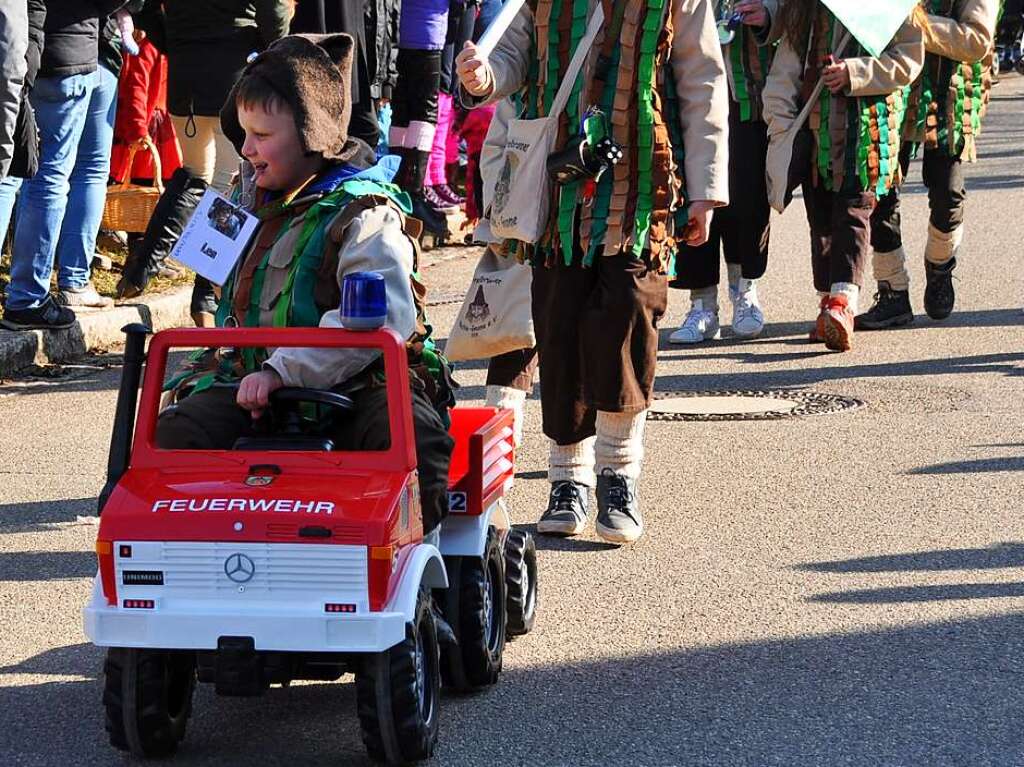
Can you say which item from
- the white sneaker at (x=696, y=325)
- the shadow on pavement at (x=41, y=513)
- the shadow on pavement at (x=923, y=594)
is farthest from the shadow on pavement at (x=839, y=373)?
the shadow on pavement at (x=923, y=594)

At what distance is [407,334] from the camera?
420 cm

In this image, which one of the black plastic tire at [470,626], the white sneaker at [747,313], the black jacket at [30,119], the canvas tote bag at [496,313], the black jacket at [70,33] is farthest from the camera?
the white sneaker at [747,313]

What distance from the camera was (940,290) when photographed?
31.6 feet

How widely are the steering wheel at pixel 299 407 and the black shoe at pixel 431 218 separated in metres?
8.05

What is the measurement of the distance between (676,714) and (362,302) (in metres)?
1.21

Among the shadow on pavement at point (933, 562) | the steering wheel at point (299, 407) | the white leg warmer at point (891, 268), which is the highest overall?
the steering wheel at point (299, 407)

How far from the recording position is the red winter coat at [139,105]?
11.2 metres

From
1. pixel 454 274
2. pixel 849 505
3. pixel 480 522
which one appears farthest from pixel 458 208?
pixel 480 522

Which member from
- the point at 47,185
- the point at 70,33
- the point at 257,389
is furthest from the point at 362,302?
the point at 47,185

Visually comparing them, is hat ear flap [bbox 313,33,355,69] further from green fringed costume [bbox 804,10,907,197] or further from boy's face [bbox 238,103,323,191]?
green fringed costume [bbox 804,10,907,197]

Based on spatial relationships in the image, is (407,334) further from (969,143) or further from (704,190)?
(969,143)

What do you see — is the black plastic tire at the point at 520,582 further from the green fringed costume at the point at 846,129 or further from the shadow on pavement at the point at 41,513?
the green fringed costume at the point at 846,129

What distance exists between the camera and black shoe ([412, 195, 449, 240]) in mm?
12305

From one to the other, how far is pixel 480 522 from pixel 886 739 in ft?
3.39
